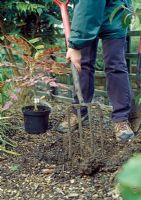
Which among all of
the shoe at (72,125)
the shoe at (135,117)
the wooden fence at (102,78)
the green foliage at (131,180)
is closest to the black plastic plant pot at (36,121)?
the shoe at (72,125)

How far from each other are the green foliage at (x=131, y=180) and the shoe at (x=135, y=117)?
2620mm

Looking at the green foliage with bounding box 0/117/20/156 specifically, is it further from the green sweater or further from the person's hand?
the green sweater

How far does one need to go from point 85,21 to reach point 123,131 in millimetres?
796

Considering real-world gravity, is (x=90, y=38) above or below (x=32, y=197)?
above

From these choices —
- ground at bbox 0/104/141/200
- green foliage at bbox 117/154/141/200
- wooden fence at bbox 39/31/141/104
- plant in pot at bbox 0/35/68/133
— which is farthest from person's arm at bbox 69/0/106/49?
green foliage at bbox 117/154/141/200

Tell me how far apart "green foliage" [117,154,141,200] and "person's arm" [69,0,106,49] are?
83.2 inches

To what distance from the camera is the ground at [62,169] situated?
188 centimetres

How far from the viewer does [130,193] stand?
16cm

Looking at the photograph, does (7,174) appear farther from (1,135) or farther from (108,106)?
(108,106)

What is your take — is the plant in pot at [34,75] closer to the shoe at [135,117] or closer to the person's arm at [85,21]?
the person's arm at [85,21]

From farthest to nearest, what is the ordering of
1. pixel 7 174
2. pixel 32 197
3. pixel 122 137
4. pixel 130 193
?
pixel 122 137 < pixel 7 174 < pixel 32 197 < pixel 130 193

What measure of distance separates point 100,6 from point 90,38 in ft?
0.65

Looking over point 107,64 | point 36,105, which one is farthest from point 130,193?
point 36,105

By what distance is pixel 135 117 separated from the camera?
2.82 meters
